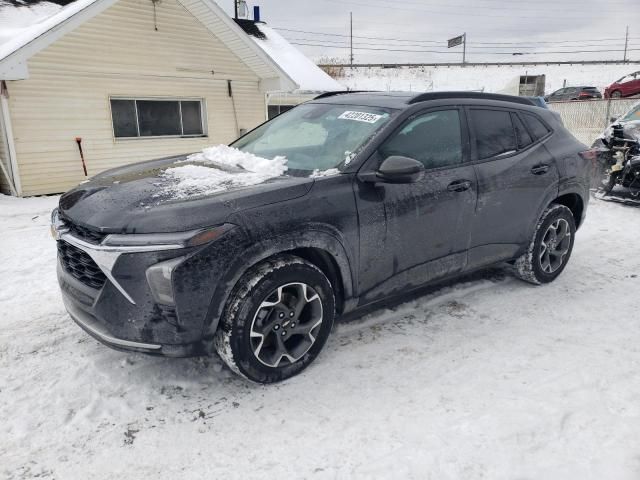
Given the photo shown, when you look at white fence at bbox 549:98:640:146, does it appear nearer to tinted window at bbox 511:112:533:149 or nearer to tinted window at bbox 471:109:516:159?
tinted window at bbox 511:112:533:149

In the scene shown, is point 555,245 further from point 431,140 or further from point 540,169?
point 431,140

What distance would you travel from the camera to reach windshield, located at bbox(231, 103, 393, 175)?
3252mm

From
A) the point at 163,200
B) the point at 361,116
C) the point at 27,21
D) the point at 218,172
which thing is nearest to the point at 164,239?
the point at 163,200

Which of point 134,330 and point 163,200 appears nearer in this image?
point 134,330

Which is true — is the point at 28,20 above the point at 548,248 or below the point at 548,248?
above

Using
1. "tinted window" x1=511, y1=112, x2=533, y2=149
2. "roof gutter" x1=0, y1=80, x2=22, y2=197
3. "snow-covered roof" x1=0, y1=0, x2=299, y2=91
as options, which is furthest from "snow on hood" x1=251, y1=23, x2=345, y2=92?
"tinted window" x1=511, y1=112, x2=533, y2=149

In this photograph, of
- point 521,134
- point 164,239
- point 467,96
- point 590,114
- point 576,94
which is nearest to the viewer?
point 164,239

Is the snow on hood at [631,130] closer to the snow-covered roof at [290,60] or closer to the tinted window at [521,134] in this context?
the tinted window at [521,134]

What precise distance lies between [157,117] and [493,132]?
1036 cm

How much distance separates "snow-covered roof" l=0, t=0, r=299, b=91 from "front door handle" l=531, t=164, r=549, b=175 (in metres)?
9.64

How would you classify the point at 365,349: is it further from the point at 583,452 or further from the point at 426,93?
the point at 426,93

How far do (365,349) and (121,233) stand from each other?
183 cm

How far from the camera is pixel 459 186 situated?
3582 millimetres

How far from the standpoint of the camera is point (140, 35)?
37.4ft
